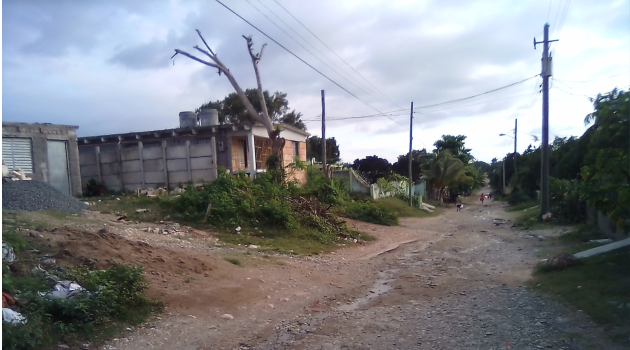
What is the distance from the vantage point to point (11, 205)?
487 inches

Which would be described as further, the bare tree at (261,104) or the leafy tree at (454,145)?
the leafy tree at (454,145)

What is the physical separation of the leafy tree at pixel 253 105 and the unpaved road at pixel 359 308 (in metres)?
31.4

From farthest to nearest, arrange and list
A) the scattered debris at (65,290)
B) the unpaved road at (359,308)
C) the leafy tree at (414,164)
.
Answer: the leafy tree at (414,164) < the scattered debris at (65,290) < the unpaved road at (359,308)

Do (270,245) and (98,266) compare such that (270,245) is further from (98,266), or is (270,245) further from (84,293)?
(84,293)

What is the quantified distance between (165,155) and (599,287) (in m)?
19.8

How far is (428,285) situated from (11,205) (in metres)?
11.1

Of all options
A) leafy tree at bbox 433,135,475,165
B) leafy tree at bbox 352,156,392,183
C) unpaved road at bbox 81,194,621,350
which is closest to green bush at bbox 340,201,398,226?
unpaved road at bbox 81,194,621,350

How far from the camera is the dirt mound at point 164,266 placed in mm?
7199

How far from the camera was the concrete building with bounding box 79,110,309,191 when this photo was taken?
73.7 feet

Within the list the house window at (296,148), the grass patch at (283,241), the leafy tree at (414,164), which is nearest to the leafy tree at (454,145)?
the leafy tree at (414,164)

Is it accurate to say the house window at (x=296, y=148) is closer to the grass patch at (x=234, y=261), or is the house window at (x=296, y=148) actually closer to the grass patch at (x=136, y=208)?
the grass patch at (x=136, y=208)

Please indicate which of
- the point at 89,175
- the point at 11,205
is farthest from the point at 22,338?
the point at 89,175

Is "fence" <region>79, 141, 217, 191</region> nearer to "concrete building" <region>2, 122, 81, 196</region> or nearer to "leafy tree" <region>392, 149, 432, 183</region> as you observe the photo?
"concrete building" <region>2, 122, 81, 196</region>

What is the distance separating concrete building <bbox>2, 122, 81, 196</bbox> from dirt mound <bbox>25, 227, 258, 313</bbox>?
1062 centimetres
